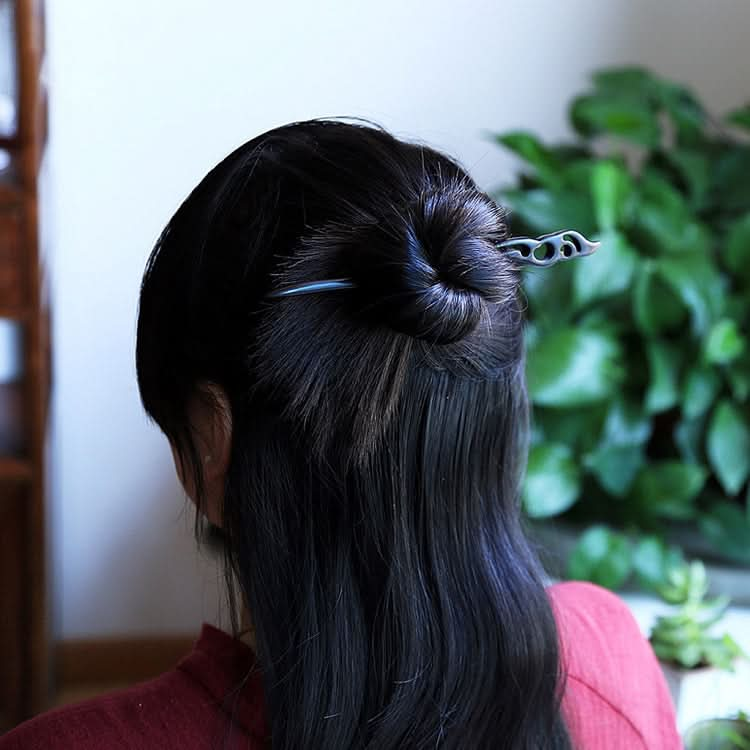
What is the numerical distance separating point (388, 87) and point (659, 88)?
44cm

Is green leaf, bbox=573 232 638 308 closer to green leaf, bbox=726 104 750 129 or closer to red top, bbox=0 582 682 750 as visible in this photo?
green leaf, bbox=726 104 750 129

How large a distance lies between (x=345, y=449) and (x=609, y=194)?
38.7 inches

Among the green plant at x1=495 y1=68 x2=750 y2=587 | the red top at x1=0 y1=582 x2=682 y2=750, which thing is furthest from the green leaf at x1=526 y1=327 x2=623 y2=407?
the red top at x1=0 y1=582 x2=682 y2=750

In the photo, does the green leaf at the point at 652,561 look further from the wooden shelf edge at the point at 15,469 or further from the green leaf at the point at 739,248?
the wooden shelf edge at the point at 15,469

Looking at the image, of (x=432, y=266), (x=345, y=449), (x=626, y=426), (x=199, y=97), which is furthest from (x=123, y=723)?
(x=199, y=97)

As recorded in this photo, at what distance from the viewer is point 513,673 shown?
596 millimetres

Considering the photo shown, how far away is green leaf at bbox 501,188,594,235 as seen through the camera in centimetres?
143

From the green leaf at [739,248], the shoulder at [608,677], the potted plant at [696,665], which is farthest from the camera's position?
the green leaf at [739,248]

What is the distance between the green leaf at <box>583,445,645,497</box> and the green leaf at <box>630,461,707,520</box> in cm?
1

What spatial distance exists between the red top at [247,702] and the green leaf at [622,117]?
3.09 feet

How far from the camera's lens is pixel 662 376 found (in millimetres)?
1394

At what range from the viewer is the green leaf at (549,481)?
4.52 ft

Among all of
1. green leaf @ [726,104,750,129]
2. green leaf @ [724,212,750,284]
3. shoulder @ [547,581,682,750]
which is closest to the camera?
shoulder @ [547,581,682,750]

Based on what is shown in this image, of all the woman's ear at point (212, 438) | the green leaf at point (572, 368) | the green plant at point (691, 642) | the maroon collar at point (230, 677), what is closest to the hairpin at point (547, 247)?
the woman's ear at point (212, 438)
